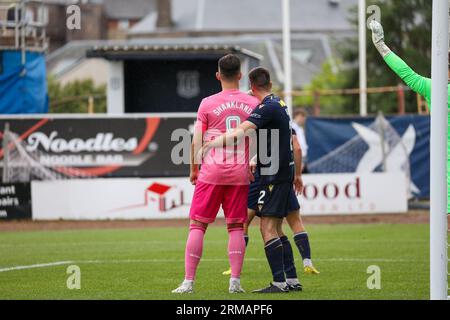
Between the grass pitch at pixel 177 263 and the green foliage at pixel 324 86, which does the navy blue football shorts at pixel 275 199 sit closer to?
the grass pitch at pixel 177 263

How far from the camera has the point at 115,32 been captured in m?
119

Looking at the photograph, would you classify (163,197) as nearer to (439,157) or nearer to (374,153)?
(374,153)

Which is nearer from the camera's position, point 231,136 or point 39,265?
point 231,136

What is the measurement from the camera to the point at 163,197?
25.1m

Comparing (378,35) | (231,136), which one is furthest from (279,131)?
(378,35)

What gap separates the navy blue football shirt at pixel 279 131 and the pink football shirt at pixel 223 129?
0.19m

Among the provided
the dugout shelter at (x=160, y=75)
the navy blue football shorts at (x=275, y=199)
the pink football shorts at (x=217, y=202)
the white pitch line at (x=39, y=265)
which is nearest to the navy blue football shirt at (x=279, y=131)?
Answer: the navy blue football shorts at (x=275, y=199)

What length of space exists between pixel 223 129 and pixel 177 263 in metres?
4.40

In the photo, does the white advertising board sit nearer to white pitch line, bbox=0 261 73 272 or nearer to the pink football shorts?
white pitch line, bbox=0 261 73 272

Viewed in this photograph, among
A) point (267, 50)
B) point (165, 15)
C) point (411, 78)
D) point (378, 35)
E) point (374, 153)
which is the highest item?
point (165, 15)

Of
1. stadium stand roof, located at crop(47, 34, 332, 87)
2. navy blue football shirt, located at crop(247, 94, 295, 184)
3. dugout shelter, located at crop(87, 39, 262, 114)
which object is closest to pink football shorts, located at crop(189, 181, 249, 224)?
navy blue football shirt, located at crop(247, 94, 295, 184)

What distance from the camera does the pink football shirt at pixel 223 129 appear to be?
10.8 m

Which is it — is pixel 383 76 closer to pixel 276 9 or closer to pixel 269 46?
pixel 269 46

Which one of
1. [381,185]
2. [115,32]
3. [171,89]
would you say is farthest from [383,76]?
[115,32]
